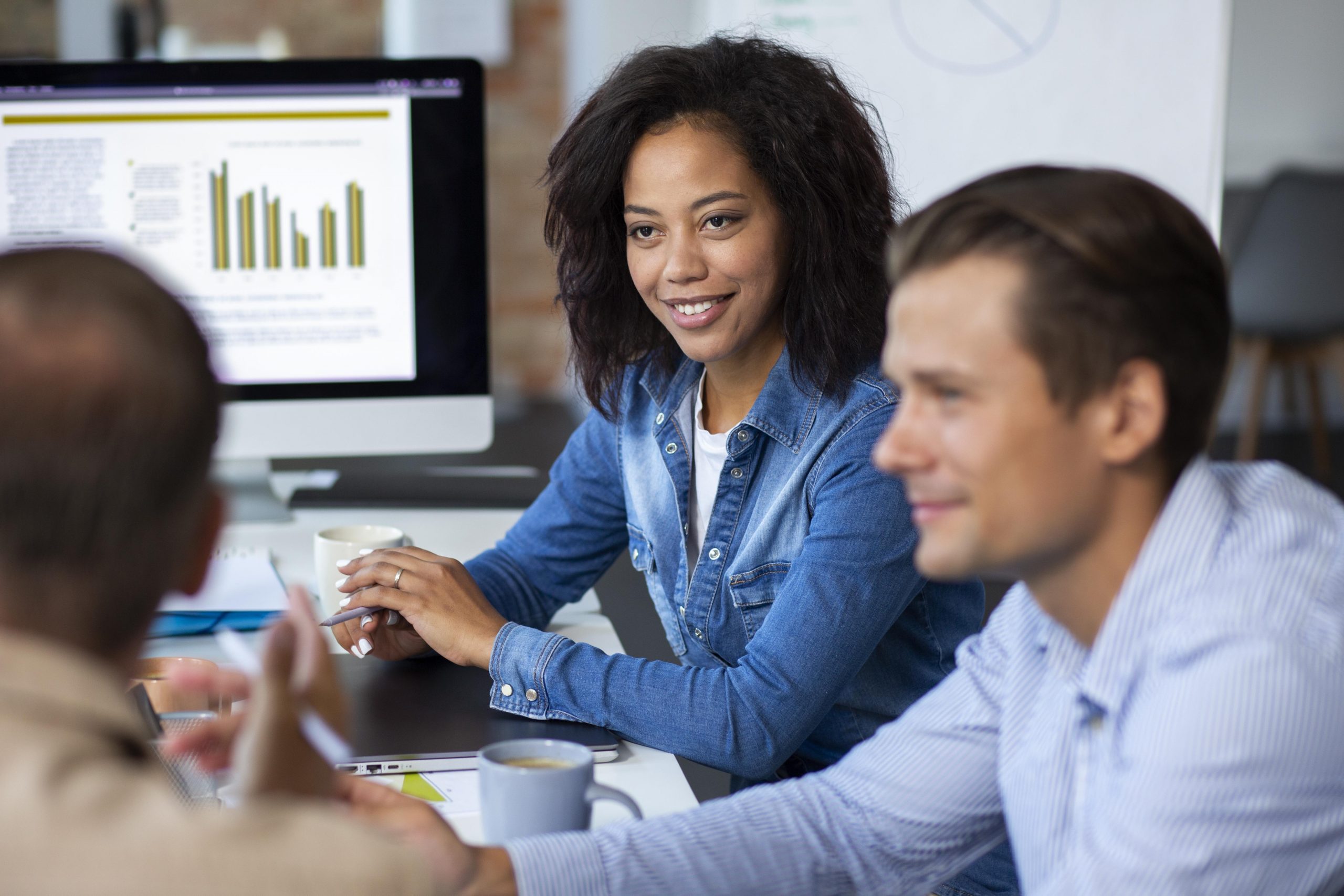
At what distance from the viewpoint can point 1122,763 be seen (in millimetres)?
722

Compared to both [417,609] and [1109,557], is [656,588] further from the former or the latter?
[1109,557]

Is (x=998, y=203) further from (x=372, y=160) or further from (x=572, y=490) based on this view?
(x=372, y=160)

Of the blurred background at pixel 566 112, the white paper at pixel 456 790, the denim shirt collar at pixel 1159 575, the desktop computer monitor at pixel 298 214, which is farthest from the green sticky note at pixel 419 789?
the blurred background at pixel 566 112

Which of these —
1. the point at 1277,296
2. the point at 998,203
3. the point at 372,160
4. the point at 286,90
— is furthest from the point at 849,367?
the point at 1277,296

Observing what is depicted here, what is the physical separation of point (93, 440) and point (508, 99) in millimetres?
3994

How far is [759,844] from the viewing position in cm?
88

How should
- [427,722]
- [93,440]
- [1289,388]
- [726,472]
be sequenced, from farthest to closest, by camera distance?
[1289,388]
[726,472]
[427,722]
[93,440]

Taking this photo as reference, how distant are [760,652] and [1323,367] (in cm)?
337

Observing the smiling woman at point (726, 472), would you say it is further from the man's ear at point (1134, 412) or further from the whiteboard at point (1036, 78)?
the whiteboard at point (1036, 78)

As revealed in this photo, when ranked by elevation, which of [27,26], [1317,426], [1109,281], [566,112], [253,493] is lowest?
[1317,426]

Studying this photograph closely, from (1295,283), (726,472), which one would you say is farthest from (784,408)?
(1295,283)

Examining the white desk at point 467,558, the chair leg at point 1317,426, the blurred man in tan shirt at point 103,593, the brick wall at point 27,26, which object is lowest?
the chair leg at point 1317,426

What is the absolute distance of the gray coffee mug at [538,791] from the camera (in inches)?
32.0

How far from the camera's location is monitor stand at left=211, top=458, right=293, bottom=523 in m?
1.77
